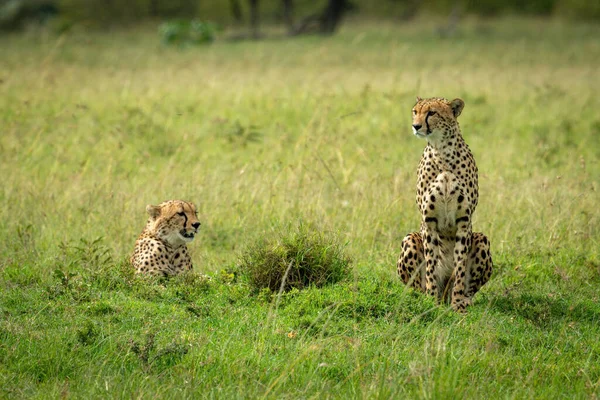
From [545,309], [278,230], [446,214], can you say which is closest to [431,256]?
[446,214]

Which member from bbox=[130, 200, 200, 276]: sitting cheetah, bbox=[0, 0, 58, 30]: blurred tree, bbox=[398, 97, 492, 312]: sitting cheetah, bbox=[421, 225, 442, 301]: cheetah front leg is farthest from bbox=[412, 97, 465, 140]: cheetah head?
bbox=[0, 0, 58, 30]: blurred tree

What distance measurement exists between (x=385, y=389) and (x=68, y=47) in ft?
57.2

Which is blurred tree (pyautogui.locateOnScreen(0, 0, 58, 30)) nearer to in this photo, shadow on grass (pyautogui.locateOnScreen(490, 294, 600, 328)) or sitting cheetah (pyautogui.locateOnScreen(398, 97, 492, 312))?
sitting cheetah (pyautogui.locateOnScreen(398, 97, 492, 312))

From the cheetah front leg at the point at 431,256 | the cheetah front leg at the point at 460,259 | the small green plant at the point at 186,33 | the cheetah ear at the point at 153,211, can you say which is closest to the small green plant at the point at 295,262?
the cheetah front leg at the point at 431,256

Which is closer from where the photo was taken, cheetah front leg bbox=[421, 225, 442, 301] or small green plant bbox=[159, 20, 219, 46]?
cheetah front leg bbox=[421, 225, 442, 301]

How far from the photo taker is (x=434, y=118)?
5.29 meters

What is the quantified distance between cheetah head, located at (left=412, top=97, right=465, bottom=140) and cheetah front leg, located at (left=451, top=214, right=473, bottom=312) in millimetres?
533

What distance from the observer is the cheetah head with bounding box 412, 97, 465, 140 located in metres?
5.27

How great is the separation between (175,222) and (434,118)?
77.1 inches

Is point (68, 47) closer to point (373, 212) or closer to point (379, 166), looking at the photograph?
point (379, 166)

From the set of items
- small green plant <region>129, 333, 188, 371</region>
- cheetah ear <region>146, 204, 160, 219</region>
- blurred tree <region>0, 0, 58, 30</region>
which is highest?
blurred tree <region>0, 0, 58, 30</region>

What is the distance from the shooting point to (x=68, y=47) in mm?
19844

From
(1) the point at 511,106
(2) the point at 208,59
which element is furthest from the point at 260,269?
(2) the point at 208,59

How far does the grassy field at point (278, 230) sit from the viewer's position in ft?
13.9
